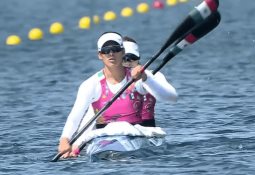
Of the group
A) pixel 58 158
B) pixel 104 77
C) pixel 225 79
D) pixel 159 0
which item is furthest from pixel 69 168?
pixel 159 0

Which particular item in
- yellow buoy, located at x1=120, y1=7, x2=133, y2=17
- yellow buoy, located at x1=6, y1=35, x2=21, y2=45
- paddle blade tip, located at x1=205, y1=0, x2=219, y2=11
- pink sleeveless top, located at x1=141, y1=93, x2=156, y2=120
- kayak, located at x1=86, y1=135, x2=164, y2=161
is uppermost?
yellow buoy, located at x1=120, y1=7, x2=133, y2=17

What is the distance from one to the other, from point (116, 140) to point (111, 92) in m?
0.78

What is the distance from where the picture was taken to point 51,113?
21.2 m

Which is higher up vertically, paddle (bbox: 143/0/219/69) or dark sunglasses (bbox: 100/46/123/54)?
paddle (bbox: 143/0/219/69)

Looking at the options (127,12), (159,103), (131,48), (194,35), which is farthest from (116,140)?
(127,12)

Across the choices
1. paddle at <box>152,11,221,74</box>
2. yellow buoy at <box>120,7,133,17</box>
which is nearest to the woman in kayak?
paddle at <box>152,11,221,74</box>

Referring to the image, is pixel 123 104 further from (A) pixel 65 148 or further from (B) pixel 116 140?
(A) pixel 65 148

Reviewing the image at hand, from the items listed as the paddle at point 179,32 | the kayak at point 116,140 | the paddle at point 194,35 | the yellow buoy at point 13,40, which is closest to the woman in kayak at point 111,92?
the paddle at point 179,32

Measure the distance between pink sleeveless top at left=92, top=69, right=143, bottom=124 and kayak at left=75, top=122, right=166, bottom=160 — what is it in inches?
8.6

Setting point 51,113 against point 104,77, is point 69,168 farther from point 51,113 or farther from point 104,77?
point 51,113

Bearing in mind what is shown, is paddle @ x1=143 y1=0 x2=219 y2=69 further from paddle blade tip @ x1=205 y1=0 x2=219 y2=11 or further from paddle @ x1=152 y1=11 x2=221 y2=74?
paddle @ x1=152 y1=11 x2=221 y2=74

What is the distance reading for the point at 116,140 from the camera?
50.4 ft

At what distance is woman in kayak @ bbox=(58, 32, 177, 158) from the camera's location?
50.7 ft

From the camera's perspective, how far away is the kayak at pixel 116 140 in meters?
15.3
